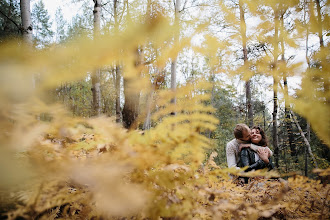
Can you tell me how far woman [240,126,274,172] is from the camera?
1.85m

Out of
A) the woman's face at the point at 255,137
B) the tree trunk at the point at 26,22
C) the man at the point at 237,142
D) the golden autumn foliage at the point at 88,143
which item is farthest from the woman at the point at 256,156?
the tree trunk at the point at 26,22

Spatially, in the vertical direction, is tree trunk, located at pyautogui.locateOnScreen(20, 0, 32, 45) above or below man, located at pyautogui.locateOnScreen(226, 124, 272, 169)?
above

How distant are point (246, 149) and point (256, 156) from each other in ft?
0.58

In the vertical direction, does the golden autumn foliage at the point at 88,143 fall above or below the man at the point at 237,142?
above

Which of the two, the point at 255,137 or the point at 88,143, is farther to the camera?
the point at 255,137

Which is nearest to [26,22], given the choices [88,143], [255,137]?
[88,143]

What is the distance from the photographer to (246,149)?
2.14 m

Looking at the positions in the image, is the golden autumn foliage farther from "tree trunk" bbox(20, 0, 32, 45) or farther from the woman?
"tree trunk" bbox(20, 0, 32, 45)

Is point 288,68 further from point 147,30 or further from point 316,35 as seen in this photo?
point 147,30

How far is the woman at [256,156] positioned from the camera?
6.07ft

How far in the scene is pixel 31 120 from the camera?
453mm

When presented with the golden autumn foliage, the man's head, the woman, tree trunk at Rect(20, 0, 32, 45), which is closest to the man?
the man's head

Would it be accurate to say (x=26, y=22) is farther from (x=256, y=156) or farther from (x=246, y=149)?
(x=256, y=156)

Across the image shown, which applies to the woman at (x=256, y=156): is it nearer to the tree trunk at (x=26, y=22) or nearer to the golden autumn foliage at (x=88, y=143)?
the golden autumn foliage at (x=88, y=143)
